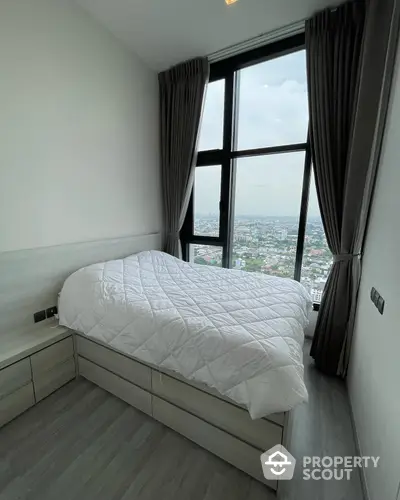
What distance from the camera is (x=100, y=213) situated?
2344 millimetres

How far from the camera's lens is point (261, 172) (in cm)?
267

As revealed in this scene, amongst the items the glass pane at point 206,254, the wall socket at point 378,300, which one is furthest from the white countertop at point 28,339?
the wall socket at point 378,300

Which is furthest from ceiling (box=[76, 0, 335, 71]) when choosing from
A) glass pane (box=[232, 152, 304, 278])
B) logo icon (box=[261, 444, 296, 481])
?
logo icon (box=[261, 444, 296, 481])

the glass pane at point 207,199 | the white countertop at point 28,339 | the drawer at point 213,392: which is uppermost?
the glass pane at point 207,199

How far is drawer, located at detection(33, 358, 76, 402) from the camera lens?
5.31 ft

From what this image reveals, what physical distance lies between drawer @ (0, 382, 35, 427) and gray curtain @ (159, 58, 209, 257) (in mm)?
1986

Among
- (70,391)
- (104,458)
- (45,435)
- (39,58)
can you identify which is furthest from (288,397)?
(39,58)

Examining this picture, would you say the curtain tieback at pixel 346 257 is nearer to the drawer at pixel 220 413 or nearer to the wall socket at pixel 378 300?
the wall socket at pixel 378 300

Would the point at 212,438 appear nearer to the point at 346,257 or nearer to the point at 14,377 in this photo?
the point at 14,377

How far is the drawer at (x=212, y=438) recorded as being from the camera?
1165mm

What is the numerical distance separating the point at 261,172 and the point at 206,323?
6.73 ft

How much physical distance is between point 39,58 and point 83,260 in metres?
1.66

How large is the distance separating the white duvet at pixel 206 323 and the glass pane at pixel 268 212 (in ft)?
2.07

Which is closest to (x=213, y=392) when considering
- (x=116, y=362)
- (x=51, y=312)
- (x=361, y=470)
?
(x=116, y=362)
